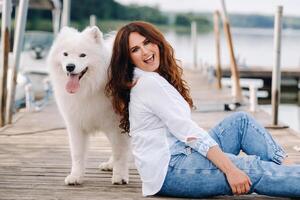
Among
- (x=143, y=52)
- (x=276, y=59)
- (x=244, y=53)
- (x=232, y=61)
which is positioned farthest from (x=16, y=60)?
(x=244, y=53)

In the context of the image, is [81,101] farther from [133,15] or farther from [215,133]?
[133,15]

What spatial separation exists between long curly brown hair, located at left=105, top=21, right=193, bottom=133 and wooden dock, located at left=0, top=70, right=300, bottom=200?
0.58 m

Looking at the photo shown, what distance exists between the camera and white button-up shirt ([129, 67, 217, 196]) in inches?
117

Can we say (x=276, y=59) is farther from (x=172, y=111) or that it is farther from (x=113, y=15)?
(x=113, y=15)

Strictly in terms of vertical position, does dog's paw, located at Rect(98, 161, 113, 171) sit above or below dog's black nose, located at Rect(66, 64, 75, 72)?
below

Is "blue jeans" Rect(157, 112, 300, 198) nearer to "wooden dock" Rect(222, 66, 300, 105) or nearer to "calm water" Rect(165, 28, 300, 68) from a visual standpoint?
"calm water" Rect(165, 28, 300, 68)

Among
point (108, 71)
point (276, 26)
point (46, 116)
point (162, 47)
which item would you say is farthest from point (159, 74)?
point (46, 116)

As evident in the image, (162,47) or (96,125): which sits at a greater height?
(162,47)

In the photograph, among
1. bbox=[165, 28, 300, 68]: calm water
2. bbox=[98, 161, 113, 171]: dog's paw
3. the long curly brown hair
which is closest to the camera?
the long curly brown hair

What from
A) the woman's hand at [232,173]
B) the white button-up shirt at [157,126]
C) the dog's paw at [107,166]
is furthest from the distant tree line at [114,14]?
the woman's hand at [232,173]

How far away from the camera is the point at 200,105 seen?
8.27 meters

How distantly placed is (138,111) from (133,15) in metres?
53.5

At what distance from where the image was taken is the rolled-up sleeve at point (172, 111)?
9.69 ft

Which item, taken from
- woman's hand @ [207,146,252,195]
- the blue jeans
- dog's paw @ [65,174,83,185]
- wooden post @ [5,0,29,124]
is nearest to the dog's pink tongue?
A: dog's paw @ [65,174,83,185]
